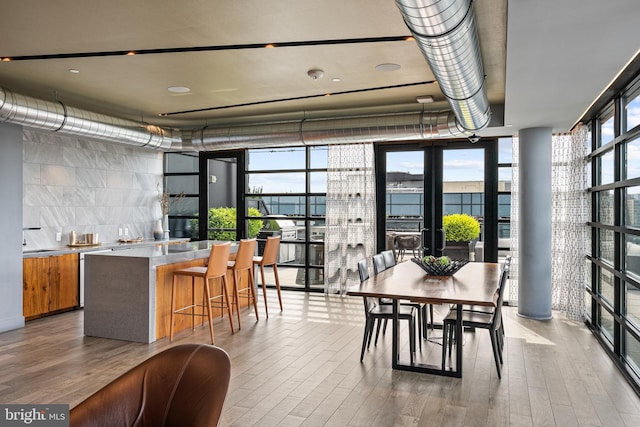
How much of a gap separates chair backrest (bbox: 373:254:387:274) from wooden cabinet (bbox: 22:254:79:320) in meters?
4.24

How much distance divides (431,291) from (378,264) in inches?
50.4

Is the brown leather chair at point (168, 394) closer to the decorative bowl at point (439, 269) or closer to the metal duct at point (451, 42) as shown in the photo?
the metal duct at point (451, 42)

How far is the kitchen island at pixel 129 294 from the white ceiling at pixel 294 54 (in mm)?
1969

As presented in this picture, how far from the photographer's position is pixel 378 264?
510 cm

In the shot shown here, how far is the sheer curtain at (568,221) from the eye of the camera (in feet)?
19.9

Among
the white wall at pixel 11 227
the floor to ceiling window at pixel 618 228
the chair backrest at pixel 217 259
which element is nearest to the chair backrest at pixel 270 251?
the chair backrest at pixel 217 259

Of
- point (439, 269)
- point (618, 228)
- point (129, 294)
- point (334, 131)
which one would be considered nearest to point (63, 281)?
point (129, 294)

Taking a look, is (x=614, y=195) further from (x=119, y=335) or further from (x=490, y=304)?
(x=119, y=335)

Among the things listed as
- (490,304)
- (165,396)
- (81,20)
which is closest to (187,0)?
(81,20)

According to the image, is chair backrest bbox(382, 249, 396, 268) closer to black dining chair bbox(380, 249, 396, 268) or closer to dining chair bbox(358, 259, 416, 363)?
black dining chair bbox(380, 249, 396, 268)

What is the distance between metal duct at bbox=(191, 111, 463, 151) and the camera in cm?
606

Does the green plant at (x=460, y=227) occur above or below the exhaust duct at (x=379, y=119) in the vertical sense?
below

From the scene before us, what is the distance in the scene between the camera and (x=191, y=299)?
5.78 meters

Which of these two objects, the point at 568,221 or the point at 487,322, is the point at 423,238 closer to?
the point at 568,221
